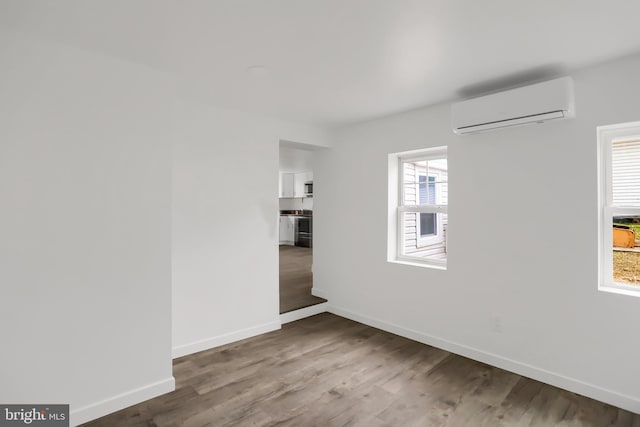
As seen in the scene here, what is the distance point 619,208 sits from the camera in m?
2.50

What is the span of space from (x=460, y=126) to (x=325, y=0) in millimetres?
1801

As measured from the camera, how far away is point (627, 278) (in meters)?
2.53

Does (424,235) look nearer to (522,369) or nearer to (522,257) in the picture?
(522,257)

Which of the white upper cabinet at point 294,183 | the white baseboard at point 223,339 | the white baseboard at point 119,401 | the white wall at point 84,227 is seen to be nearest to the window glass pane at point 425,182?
the white baseboard at point 223,339

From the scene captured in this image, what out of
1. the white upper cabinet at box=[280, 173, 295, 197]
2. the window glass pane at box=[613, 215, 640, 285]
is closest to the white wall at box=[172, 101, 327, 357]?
the window glass pane at box=[613, 215, 640, 285]

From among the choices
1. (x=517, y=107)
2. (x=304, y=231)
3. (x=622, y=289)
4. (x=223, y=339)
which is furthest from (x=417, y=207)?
(x=304, y=231)

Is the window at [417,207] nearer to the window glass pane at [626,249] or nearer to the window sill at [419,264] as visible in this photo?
the window sill at [419,264]

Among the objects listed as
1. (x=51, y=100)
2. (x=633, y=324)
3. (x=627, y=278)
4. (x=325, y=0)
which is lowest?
(x=633, y=324)

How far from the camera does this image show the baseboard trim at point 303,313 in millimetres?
4180

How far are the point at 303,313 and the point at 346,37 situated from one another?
3.38 meters

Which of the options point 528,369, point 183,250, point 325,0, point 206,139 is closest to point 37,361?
point 183,250

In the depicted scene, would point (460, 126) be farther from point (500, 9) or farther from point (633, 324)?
point (633, 324)

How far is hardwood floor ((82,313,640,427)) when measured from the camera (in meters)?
2.26

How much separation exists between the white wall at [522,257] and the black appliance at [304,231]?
22.5 feet
